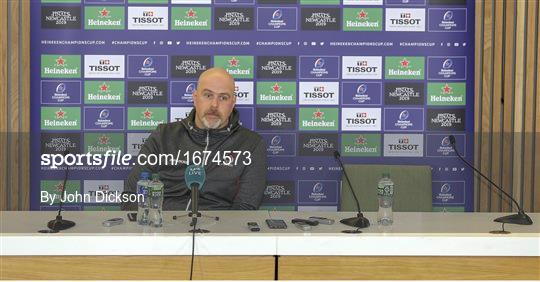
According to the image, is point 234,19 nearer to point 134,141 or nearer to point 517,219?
point 134,141

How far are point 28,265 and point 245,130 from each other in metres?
1.77

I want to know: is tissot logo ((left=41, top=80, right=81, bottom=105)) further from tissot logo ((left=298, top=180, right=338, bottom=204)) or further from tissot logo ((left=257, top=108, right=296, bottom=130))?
tissot logo ((left=298, top=180, right=338, bottom=204))


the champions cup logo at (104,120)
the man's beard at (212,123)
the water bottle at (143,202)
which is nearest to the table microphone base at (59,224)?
the water bottle at (143,202)

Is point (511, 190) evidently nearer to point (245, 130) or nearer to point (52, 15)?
point (245, 130)

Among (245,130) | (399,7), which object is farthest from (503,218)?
(399,7)

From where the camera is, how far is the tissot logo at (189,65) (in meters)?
4.00

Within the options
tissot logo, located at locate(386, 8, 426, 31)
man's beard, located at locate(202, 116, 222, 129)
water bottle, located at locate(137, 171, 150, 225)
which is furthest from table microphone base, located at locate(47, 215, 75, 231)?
tissot logo, located at locate(386, 8, 426, 31)

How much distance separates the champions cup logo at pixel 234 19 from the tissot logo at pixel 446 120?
130cm

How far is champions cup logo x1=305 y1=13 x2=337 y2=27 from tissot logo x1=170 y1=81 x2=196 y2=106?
835 millimetres

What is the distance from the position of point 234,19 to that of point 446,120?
1.48 metres

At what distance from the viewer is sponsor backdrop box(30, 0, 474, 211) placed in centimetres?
398

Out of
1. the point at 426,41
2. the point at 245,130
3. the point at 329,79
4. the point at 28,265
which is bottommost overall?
the point at 28,265

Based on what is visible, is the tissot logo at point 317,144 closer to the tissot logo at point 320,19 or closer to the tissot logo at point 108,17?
the tissot logo at point 320,19

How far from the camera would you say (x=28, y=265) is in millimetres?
2078
